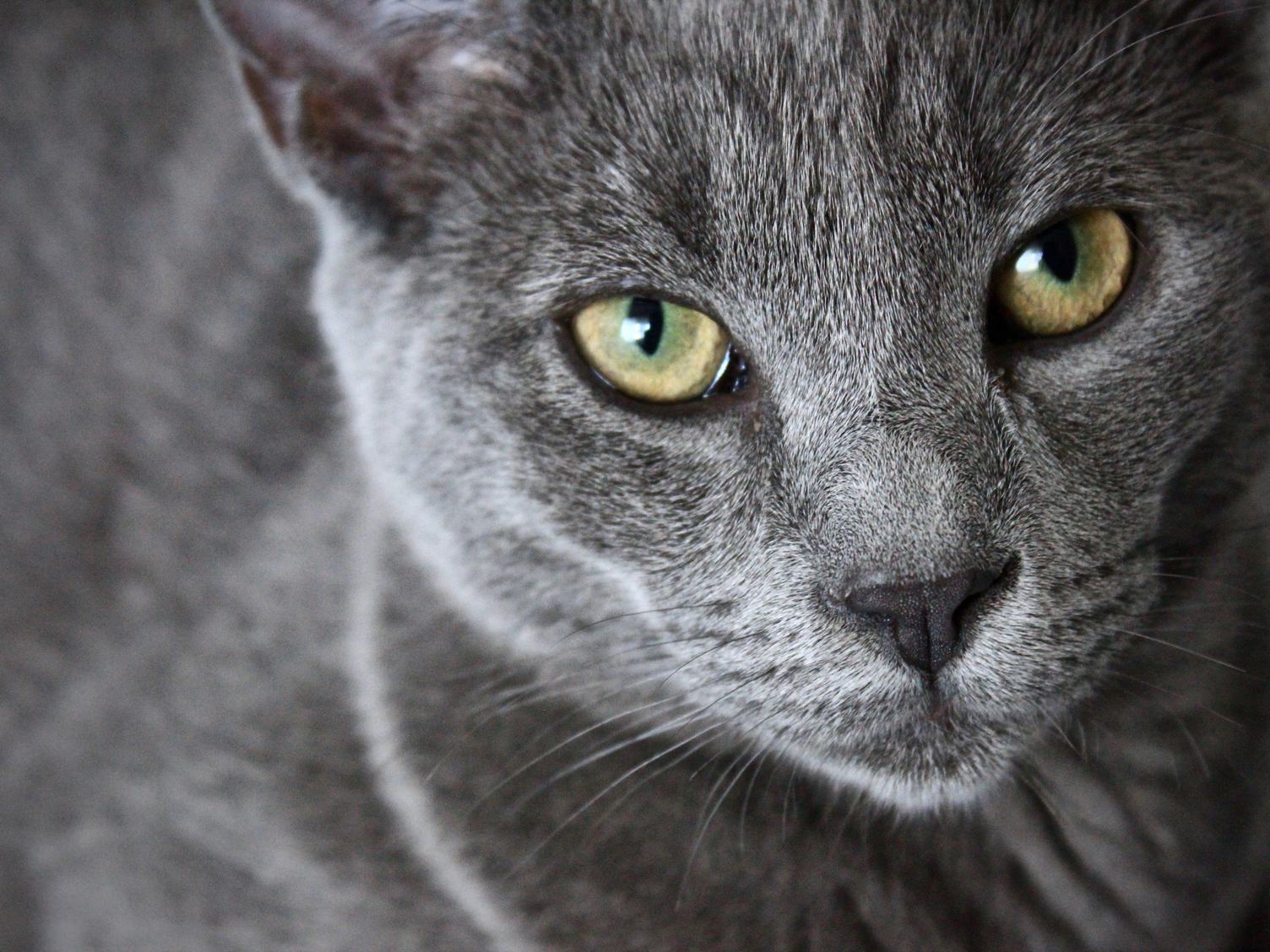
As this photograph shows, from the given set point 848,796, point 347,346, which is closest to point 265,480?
point 347,346

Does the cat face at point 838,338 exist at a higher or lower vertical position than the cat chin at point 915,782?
higher

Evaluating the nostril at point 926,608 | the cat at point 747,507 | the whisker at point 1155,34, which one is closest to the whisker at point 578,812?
the cat at point 747,507

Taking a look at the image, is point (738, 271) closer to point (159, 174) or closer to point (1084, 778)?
point (1084, 778)

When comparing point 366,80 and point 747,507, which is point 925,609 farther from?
point 366,80

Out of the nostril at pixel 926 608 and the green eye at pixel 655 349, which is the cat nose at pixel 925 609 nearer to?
the nostril at pixel 926 608

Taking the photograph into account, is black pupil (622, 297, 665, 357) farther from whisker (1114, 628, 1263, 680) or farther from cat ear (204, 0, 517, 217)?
whisker (1114, 628, 1263, 680)

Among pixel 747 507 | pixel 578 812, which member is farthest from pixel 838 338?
pixel 578 812

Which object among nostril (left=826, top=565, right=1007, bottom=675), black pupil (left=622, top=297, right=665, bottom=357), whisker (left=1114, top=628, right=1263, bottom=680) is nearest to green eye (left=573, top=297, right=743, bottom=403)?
black pupil (left=622, top=297, right=665, bottom=357)
